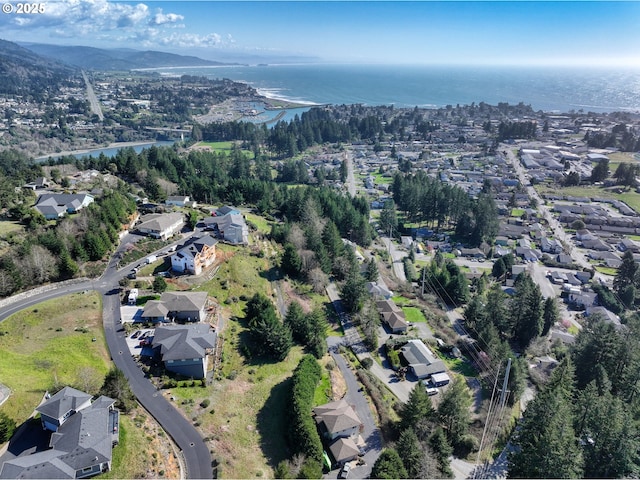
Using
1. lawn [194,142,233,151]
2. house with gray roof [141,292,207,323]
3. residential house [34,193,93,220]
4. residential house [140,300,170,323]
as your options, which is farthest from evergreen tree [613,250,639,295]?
lawn [194,142,233,151]

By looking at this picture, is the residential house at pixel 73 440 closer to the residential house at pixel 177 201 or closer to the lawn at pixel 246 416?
the lawn at pixel 246 416

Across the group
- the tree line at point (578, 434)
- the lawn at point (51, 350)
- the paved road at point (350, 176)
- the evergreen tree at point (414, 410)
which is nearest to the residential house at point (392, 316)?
the evergreen tree at point (414, 410)

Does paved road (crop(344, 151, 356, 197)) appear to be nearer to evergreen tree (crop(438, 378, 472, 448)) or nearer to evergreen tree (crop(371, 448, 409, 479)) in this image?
A: evergreen tree (crop(438, 378, 472, 448))

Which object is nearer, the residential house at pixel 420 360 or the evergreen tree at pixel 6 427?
the evergreen tree at pixel 6 427

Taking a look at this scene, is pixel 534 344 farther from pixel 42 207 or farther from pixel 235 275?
pixel 42 207

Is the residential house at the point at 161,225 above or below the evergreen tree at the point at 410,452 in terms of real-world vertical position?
above
